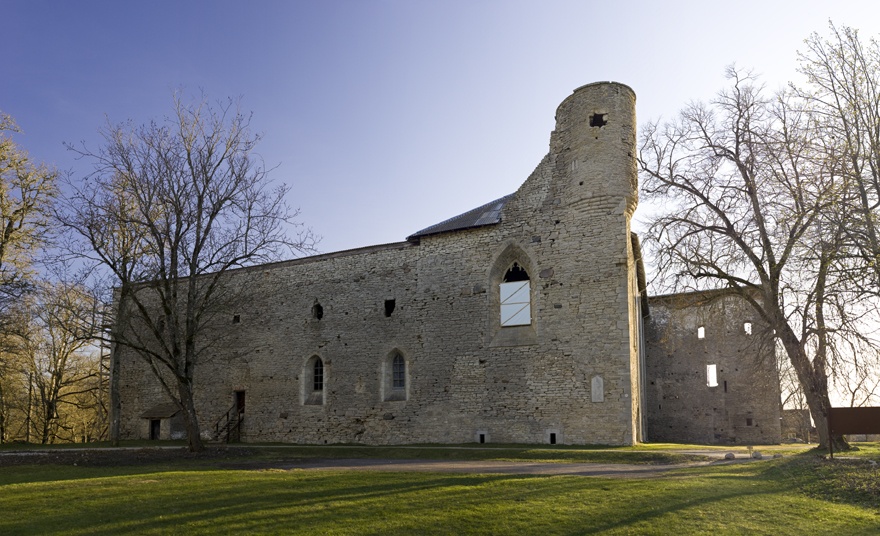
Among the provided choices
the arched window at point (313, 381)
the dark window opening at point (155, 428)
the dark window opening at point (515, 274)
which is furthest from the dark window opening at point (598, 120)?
the dark window opening at point (155, 428)

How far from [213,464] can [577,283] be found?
39.4ft

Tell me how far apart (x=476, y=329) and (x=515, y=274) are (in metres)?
2.37

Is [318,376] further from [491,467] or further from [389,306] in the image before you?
[491,467]

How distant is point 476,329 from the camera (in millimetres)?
22641

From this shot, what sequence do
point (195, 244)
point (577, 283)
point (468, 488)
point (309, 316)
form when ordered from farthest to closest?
point (309, 316), point (577, 283), point (195, 244), point (468, 488)

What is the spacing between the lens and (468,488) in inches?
437

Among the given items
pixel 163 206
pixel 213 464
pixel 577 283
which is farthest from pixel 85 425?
pixel 577 283

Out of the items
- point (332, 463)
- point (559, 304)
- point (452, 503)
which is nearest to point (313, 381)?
point (332, 463)

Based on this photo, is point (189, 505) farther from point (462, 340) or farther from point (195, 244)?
point (462, 340)

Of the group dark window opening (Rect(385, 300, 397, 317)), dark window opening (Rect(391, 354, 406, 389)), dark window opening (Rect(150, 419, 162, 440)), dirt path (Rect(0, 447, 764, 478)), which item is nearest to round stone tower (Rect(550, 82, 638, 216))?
dark window opening (Rect(385, 300, 397, 317))

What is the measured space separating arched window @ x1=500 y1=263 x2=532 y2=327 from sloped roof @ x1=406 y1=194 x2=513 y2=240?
6.44 ft

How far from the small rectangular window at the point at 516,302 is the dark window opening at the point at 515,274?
0.22 m

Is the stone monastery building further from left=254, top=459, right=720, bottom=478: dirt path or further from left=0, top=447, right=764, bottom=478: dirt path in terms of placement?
left=254, top=459, right=720, bottom=478: dirt path

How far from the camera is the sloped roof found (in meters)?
23.5
